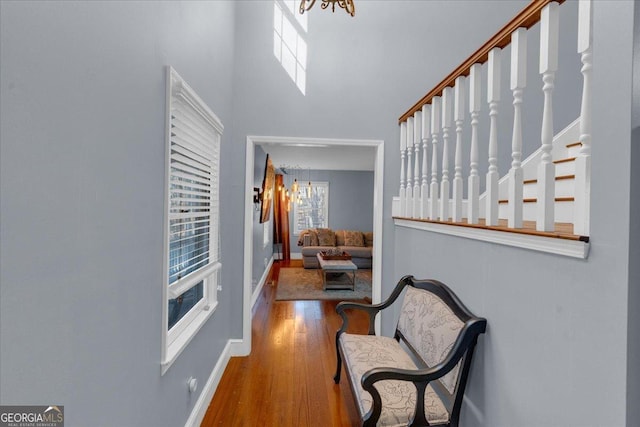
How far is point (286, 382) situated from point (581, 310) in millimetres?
2158

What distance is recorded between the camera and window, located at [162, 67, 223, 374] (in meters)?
1.54

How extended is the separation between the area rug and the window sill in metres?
2.74

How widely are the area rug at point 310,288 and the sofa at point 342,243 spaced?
1.36 ft

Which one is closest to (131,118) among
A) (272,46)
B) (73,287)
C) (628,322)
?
(73,287)

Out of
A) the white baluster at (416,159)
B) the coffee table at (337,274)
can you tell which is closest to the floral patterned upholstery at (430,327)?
the white baluster at (416,159)

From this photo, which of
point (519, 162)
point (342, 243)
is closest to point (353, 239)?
point (342, 243)

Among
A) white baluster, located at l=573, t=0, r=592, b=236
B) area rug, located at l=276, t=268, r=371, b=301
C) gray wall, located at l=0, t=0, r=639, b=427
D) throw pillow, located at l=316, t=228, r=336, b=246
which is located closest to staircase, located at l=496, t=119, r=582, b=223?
white baluster, located at l=573, t=0, r=592, b=236

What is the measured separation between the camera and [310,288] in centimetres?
551

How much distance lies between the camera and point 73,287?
33.7 inches

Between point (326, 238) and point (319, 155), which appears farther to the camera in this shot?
point (326, 238)

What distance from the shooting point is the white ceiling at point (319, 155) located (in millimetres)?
5527

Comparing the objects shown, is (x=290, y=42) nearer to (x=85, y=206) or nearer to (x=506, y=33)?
(x=506, y=33)

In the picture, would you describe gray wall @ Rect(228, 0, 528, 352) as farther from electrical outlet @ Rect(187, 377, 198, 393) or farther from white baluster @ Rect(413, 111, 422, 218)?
electrical outlet @ Rect(187, 377, 198, 393)

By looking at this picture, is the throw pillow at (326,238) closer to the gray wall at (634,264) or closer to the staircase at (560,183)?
the staircase at (560,183)
